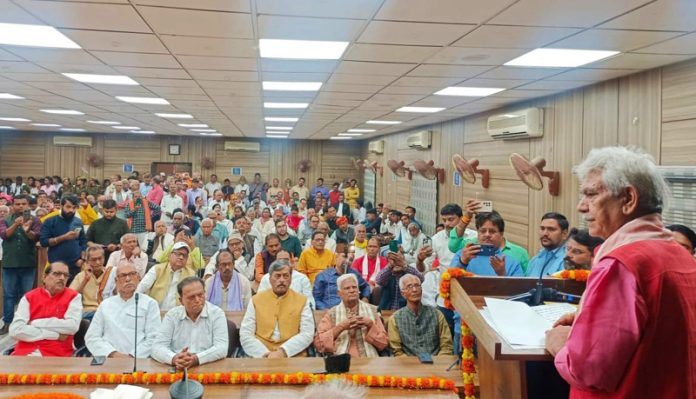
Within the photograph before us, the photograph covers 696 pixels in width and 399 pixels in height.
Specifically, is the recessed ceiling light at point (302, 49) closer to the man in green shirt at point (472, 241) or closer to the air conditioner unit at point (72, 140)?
the man in green shirt at point (472, 241)

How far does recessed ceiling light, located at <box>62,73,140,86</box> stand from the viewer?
4.88m

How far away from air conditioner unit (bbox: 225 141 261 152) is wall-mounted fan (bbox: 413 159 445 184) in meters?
8.21

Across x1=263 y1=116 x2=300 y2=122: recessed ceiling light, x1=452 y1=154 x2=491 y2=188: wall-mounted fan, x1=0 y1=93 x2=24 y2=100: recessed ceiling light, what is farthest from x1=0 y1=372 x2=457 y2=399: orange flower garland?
x1=263 y1=116 x2=300 y2=122: recessed ceiling light

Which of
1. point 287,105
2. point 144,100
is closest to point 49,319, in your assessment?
point 144,100

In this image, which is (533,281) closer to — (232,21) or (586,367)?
(586,367)

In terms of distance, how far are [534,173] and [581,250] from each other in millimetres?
1899

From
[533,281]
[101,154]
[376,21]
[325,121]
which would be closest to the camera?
[533,281]

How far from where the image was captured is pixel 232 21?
113 inches

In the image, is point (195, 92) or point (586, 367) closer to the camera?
point (586, 367)

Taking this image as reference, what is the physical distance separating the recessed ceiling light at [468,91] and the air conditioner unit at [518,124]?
1.72 feet

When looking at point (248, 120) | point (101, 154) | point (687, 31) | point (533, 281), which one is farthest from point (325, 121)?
point (101, 154)

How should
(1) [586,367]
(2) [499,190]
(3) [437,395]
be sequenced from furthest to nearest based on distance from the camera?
(2) [499,190], (3) [437,395], (1) [586,367]

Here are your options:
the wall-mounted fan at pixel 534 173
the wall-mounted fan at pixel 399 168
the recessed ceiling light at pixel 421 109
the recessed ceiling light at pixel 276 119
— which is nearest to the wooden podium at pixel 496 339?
the wall-mounted fan at pixel 534 173

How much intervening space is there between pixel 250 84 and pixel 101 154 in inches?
462
